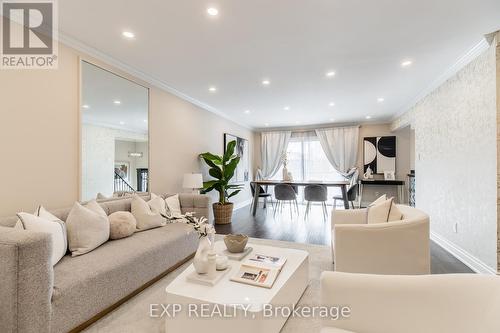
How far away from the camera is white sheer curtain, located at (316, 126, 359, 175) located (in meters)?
6.71

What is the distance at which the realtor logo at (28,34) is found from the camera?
1.98 meters

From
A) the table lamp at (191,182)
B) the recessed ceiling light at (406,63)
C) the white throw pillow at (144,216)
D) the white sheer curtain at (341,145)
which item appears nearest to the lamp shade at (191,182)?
the table lamp at (191,182)

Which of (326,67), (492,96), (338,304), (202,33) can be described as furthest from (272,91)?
(338,304)

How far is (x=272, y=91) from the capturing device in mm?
4145

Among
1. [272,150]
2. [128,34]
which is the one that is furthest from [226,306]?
[272,150]

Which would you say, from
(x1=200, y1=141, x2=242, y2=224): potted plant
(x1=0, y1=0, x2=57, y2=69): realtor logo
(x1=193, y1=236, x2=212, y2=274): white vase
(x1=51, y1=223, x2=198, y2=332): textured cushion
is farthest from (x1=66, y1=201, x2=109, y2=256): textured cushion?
(x1=200, y1=141, x2=242, y2=224): potted plant

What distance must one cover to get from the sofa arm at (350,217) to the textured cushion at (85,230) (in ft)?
8.09

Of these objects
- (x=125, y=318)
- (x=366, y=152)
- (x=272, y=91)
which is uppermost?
(x=272, y=91)

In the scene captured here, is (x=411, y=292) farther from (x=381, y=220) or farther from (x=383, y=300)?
(x=381, y=220)

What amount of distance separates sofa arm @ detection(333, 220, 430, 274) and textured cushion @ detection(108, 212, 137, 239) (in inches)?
83.9

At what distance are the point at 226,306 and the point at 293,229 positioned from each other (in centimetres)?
308

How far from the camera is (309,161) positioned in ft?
24.0

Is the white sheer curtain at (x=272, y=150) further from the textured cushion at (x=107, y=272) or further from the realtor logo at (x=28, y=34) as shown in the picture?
the realtor logo at (x=28, y=34)

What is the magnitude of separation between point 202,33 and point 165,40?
45 centimetres
